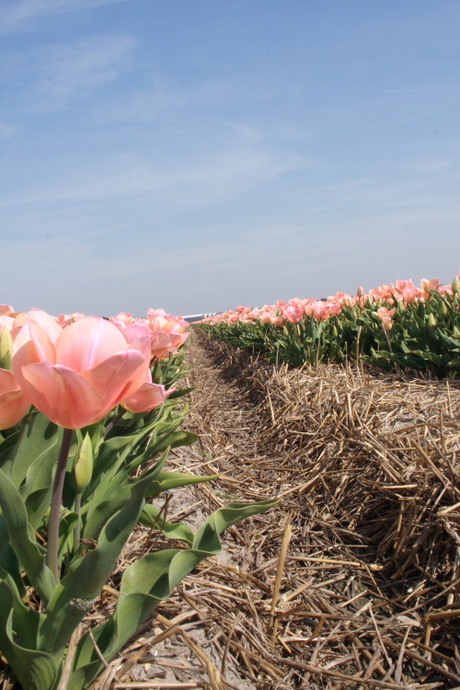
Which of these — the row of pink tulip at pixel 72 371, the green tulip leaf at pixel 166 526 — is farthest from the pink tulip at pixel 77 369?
the green tulip leaf at pixel 166 526

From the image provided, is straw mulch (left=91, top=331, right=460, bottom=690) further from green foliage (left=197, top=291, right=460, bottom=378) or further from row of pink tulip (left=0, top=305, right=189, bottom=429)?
row of pink tulip (left=0, top=305, right=189, bottom=429)

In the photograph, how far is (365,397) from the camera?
353cm

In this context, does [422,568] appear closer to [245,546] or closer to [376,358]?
[245,546]

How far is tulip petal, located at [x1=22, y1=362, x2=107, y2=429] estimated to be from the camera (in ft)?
2.75

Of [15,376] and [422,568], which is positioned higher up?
[15,376]

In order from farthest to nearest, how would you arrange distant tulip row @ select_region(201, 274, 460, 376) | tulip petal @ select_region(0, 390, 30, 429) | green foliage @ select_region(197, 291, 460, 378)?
distant tulip row @ select_region(201, 274, 460, 376)
green foliage @ select_region(197, 291, 460, 378)
tulip petal @ select_region(0, 390, 30, 429)

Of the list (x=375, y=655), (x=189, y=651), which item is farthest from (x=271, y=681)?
(x=375, y=655)

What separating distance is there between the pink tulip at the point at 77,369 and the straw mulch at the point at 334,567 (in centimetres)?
71

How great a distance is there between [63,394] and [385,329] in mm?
4192

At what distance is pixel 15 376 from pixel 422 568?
5.55 ft

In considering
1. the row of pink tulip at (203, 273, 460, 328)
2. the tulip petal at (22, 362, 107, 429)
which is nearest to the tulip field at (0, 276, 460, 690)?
the tulip petal at (22, 362, 107, 429)

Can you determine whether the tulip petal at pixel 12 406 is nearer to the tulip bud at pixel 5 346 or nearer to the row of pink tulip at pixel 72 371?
the row of pink tulip at pixel 72 371

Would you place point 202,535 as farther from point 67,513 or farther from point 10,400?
point 10,400

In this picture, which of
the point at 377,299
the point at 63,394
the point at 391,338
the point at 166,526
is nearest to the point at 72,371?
the point at 63,394
